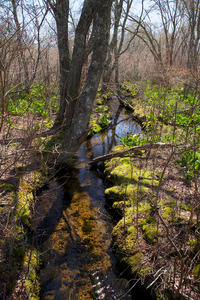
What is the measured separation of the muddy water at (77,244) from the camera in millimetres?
2973

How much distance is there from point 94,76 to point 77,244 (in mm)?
3770

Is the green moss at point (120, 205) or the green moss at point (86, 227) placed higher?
the green moss at point (120, 205)

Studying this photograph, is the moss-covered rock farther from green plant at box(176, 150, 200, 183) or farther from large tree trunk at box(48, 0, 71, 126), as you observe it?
Answer: green plant at box(176, 150, 200, 183)

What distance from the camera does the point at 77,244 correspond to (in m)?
3.68

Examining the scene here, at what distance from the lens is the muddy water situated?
2.97 m

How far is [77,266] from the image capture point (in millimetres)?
3303

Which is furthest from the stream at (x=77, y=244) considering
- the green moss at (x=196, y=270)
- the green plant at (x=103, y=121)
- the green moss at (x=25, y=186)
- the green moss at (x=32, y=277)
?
the green plant at (x=103, y=121)

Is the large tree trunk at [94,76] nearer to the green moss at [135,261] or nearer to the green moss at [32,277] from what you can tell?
the green moss at [32,277]

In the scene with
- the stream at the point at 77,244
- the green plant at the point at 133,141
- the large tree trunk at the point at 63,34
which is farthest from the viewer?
the green plant at the point at 133,141

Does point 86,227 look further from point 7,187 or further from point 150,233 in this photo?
point 7,187

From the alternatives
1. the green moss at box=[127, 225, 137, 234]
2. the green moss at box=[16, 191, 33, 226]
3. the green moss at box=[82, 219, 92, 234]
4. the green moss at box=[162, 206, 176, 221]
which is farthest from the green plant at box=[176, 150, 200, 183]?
the green moss at box=[16, 191, 33, 226]

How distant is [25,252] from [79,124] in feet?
10.6

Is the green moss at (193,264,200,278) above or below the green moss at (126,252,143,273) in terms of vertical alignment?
above

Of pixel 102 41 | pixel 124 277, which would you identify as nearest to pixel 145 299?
pixel 124 277
